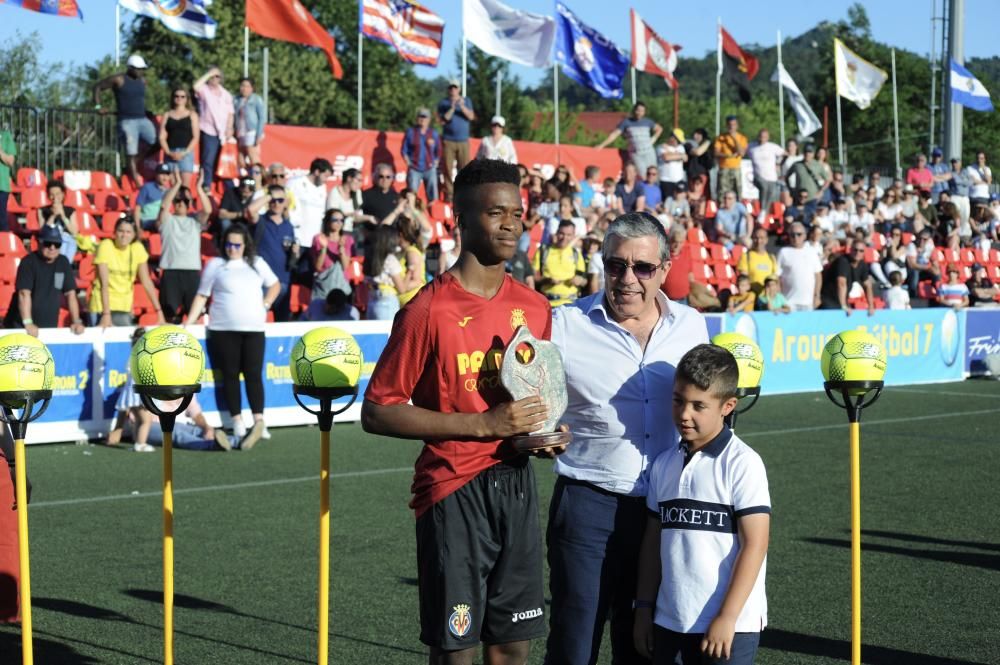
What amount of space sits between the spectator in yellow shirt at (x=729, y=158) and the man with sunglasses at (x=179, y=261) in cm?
1230

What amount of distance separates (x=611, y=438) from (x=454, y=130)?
17.2 m

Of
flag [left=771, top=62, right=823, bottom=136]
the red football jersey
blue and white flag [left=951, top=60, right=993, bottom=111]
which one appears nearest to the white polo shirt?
the red football jersey

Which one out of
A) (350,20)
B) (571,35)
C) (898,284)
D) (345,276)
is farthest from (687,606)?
(350,20)

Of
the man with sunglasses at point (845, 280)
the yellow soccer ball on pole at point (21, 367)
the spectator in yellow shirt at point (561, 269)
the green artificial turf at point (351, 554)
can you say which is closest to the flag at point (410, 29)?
the spectator in yellow shirt at point (561, 269)

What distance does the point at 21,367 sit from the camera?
14.8 ft

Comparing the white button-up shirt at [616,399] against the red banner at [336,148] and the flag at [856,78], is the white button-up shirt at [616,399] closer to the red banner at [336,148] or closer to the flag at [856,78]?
the red banner at [336,148]

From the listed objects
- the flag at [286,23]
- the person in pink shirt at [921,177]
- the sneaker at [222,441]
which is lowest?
the sneaker at [222,441]

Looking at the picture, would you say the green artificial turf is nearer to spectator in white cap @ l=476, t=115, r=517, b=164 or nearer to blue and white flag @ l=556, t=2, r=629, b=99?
spectator in white cap @ l=476, t=115, r=517, b=164

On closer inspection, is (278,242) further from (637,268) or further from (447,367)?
(447,367)

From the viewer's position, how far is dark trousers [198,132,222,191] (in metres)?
18.5

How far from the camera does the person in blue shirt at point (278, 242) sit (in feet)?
54.1

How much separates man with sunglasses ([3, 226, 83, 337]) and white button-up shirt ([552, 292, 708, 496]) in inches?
394

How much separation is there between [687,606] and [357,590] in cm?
372

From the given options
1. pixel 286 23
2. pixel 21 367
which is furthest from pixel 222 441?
pixel 286 23
